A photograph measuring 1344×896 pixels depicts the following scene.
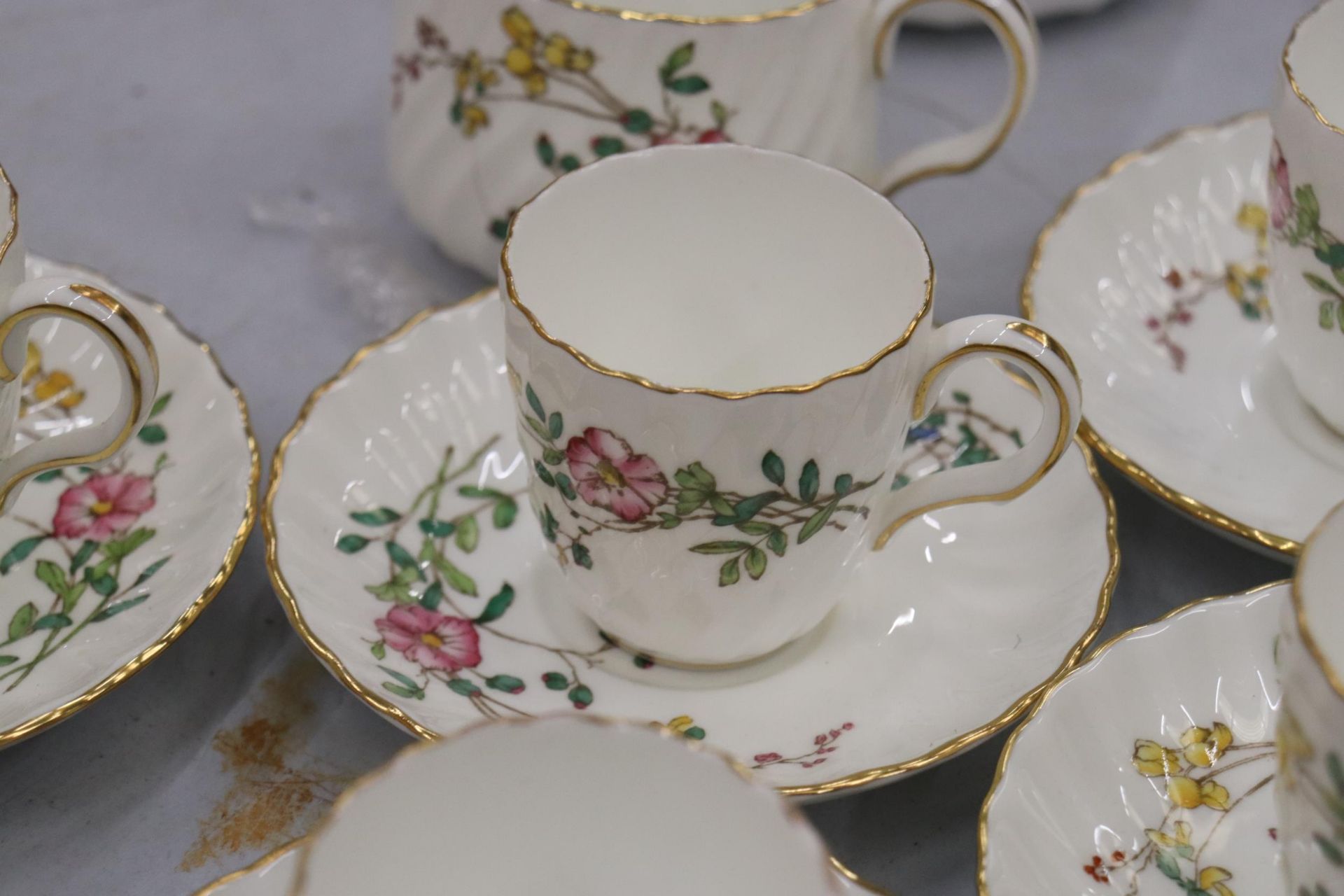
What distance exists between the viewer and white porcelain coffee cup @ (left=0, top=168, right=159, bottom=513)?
0.52 m

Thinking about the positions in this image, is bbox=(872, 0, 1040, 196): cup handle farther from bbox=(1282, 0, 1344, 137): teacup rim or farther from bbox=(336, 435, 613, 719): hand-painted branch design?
bbox=(336, 435, 613, 719): hand-painted branch design

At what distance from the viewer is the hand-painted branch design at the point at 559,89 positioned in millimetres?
660

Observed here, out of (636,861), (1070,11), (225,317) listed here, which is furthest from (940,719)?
(1070,11)

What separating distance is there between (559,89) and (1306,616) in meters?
0.45

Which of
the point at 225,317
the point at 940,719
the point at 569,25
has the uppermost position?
the point at 569,25

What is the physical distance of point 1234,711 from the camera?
502mm

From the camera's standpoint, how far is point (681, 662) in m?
0.57

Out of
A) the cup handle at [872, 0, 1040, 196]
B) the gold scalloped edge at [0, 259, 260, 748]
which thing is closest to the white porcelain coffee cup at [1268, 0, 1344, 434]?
the cup handle at [872, 0, 1040, 196]

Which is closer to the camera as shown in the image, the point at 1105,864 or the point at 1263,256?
the point at 1105,864

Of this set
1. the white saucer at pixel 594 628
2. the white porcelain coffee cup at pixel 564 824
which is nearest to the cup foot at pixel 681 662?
the white saucer at pixel 594 628

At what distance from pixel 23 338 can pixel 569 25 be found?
281 millimetres

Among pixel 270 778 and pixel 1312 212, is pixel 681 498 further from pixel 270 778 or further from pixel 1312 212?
pixel 1312 212

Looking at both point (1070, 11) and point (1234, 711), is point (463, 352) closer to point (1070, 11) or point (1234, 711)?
point (1234, 711)

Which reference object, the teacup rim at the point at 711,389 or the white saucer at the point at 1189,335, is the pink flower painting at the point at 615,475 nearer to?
the teacup rim at the point at 711,389
